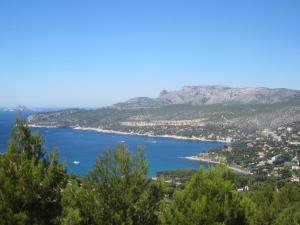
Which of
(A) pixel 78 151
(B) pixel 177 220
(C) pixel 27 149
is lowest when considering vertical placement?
(A) pixel 78 151

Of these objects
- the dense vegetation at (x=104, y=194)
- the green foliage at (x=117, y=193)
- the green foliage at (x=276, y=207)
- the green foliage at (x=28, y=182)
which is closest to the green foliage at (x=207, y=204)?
the dense vegetation at (x=104, y=194)

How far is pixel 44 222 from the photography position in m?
10.3

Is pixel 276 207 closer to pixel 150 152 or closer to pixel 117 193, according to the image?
pixel 117 193

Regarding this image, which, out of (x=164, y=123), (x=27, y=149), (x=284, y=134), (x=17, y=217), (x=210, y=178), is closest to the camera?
(x=17, y=217)

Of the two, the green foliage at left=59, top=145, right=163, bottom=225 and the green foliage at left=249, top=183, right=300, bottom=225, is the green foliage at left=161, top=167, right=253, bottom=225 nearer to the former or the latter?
the green foliage at left=59, top=145, right=163, bottom=225

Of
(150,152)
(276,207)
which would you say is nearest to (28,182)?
(276,207)

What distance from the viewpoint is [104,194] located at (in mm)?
12430

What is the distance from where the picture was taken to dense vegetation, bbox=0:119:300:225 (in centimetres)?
1015

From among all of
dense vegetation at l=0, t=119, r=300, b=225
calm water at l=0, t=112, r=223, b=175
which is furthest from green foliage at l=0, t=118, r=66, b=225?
calm water at l=0, t=112, r=223, b=175

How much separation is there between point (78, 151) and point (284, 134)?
63.5 meters

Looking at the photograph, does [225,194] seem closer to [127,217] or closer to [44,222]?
[127,217]

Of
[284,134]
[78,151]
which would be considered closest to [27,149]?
[78,151]

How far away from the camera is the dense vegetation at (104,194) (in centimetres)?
1015

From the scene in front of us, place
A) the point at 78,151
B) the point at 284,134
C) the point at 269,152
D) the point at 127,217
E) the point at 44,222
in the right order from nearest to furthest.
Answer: the point at 44,222 → the point at 127,217 → the point at 269,152 → the point at 78,151 → the point at 284,134
